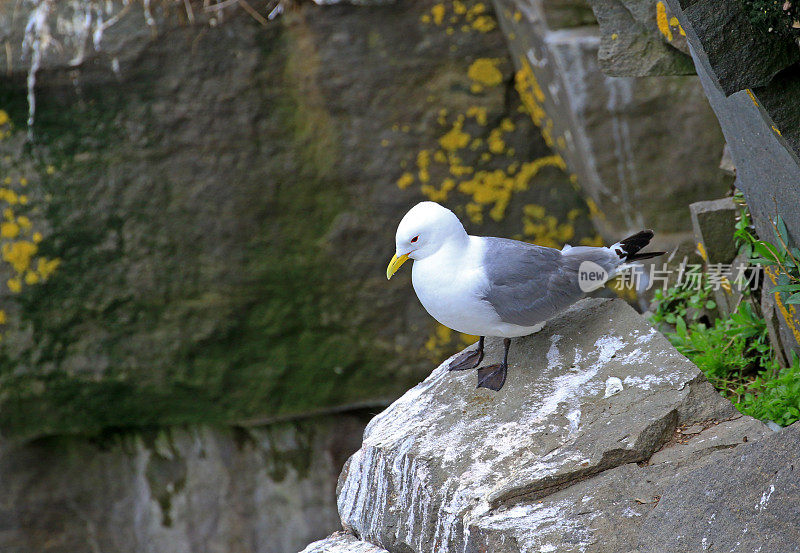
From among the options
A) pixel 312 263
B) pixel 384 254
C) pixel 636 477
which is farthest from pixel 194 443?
pixel 636 477

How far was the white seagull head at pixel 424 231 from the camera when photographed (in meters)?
2.71

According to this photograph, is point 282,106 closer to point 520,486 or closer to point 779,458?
point 520,486

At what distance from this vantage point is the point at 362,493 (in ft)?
9.27

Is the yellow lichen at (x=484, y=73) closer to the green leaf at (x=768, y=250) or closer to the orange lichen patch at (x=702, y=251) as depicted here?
the orange lichen patch at (x=702, y=251)

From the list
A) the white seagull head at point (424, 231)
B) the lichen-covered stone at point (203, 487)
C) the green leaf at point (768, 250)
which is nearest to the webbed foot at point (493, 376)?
the white seagull head at point (424, 231)

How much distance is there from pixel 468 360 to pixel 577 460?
79 centimetres

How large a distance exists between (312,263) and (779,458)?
2956 millimetres

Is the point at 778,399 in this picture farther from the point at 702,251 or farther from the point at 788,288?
the point at 702,251

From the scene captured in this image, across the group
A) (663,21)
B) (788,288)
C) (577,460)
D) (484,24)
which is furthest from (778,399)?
(484,24)

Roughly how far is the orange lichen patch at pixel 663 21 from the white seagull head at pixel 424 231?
3.47 ft

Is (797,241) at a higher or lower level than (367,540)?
higher

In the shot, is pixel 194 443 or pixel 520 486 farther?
pixel 194 443

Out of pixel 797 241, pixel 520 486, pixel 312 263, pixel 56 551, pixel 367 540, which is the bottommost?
pixel 56 551

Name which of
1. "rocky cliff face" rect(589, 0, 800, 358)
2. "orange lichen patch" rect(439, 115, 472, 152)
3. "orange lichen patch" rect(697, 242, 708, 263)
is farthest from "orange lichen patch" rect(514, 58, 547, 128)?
"orange lichen patch" rect(697, 242, 708, 263)
